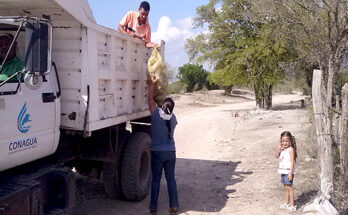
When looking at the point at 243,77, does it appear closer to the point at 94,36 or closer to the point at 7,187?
the point at 94,36

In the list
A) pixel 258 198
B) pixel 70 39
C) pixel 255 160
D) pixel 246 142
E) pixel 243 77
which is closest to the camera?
pixel 70 39

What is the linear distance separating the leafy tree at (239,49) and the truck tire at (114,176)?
13353mm

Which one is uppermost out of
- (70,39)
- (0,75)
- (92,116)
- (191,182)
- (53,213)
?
(70,39)

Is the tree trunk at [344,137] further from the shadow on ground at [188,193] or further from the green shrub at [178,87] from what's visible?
the green shrub at [178,87]

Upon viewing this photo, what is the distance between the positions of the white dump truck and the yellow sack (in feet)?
0.81

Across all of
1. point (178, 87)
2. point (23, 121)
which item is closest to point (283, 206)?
point (23, 121)

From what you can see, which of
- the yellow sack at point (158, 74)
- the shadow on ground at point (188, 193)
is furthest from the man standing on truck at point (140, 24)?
the shadow on ground at point (188, 193)

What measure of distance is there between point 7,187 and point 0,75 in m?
1.07

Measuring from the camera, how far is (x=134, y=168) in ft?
18.6

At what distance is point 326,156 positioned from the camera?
15.6 ft

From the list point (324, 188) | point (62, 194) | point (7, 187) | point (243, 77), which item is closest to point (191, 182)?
point (324, 188)

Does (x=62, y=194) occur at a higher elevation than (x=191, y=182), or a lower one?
higher

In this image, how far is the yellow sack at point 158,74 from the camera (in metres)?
5.92

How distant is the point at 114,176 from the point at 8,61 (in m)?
2.50
